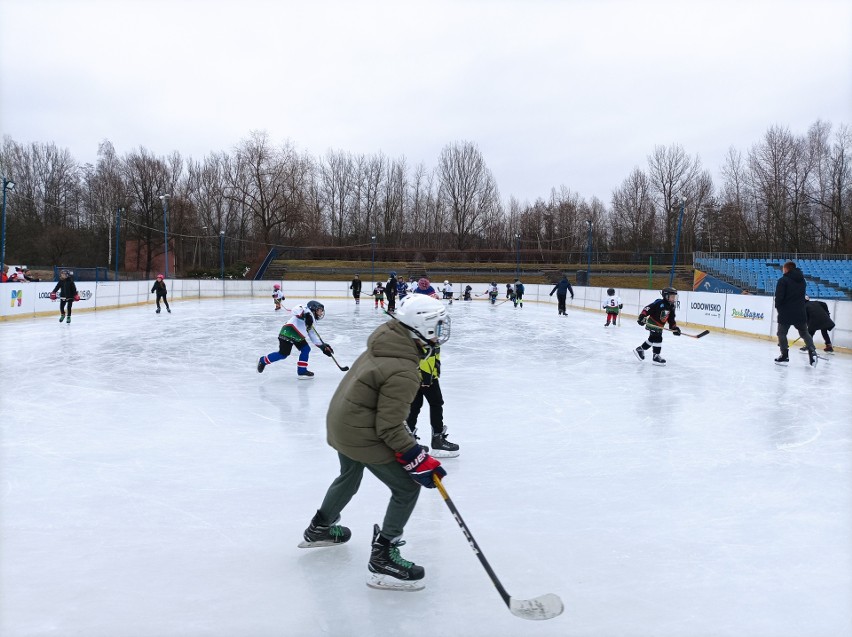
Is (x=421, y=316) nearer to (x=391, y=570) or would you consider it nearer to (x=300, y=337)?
(x=391, y=570)

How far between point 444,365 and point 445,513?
236 inches

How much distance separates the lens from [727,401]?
7105 millimetres

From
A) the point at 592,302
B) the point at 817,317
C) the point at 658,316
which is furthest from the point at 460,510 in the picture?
the point at 592,302

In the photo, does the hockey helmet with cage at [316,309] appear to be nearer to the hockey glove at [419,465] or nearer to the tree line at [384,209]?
the hockey glove at [419,465]

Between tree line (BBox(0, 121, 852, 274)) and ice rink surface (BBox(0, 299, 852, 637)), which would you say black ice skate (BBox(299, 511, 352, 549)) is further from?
tree line (BBox(0, 121, 852, 274))

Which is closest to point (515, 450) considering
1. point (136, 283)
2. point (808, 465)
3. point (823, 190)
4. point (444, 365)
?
point (808, 465)

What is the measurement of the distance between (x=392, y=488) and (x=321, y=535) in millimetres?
569

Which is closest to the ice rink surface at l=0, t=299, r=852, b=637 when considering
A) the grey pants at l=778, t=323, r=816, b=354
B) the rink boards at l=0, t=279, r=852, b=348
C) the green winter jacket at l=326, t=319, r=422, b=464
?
the green winter jacket at l=326, t=319, r=422, b=464

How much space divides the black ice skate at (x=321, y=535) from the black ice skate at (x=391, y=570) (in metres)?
0.34

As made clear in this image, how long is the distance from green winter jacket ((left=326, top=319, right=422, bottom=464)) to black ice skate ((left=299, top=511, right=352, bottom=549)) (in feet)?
1.90

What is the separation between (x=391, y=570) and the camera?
8.96 ft

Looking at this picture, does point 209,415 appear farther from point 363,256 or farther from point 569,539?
point 363,256

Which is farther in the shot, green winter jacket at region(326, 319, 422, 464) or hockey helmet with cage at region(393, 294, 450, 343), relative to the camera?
hockey helmet with cage at region(393, 294, 450, 343)

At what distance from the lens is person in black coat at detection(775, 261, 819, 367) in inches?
388
